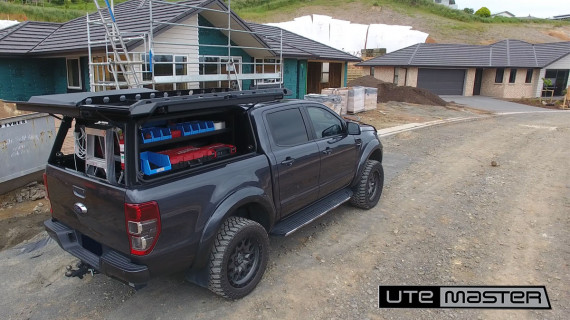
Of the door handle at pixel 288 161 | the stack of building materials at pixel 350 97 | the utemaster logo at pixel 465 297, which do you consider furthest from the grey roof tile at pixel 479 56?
the utemaster logo at pixel 465 297

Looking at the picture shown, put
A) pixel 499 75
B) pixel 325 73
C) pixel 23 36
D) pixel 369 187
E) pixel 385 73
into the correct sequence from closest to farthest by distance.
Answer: pixel 369 187, pixel 23 36, pixel 325 73, pixel 499 75, pixel 385 73

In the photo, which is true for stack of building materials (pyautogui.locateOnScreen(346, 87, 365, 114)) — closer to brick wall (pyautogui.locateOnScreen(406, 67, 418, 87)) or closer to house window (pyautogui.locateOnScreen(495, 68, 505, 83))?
brick wall (pyautogui.locateOnScreen(406, 67, 418, 87))

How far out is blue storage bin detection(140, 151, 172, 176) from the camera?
3.31 meters

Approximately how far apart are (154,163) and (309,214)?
82.6 inches

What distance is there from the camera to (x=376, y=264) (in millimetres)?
4473

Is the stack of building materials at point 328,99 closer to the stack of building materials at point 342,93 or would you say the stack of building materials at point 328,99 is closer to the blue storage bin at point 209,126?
the stack of building materials at point 342,93

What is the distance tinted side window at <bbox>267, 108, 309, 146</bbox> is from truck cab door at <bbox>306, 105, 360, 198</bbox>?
22 centimetres

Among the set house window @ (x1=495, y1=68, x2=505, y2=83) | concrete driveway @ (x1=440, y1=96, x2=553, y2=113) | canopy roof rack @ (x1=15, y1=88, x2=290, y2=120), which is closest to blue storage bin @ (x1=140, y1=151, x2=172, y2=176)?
canopy roof rack @ (x1=15, y1=88, x2=290, y2=120)

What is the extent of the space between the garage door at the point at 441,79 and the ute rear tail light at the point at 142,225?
33.4 m

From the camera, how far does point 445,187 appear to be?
24.5 ft

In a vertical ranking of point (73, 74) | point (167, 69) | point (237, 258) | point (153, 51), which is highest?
point (153, 51)

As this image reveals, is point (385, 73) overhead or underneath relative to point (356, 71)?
underneath

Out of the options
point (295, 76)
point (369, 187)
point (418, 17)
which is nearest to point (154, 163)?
point (369, 187)

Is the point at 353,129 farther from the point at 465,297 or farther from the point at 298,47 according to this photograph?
the point at 298,47
